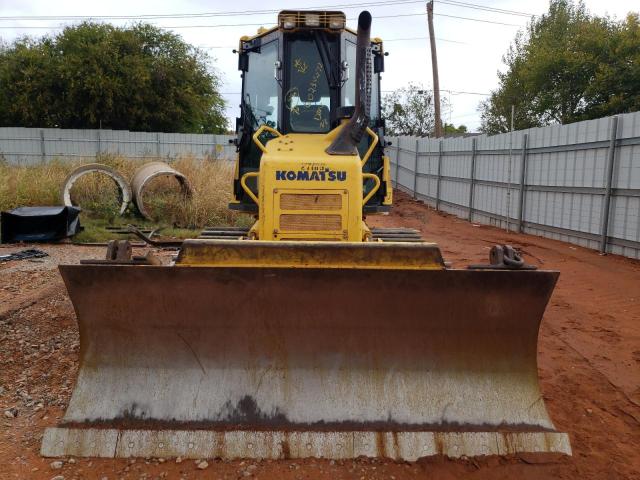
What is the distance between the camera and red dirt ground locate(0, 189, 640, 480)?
3.02 m

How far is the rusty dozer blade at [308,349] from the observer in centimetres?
328

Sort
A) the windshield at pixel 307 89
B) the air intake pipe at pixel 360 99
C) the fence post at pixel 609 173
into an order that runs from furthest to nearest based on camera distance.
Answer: the fence post at pixel 609 173 → the windshield at pixel 307 89 → the air intake pipe at pixel 360 99

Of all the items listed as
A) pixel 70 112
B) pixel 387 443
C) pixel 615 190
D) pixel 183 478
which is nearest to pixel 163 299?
pixel 183 478

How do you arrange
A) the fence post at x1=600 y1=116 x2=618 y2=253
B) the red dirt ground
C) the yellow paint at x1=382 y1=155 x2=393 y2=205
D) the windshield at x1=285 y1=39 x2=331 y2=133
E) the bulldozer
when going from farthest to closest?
1. the fence post at x1=600 y1=116 x2=618 y2=253
2. the yellow paint at x1=382 y1=155 x2=393 y2=205
3. the windshield at x1=285 y1=39 x2=331 y2=133
4. the bulldozer
5. the red dirt ground

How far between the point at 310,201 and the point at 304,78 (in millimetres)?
1487

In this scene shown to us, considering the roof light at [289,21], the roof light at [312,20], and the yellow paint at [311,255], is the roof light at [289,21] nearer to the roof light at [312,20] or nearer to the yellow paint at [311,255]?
the roof light at [312,20]

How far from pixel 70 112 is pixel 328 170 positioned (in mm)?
24059

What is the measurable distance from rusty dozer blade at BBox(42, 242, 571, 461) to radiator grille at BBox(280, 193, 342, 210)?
0.95 meters

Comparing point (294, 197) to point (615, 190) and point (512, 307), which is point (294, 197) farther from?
point (615, 190)

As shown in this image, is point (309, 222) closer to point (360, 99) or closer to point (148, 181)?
point (360, 99)

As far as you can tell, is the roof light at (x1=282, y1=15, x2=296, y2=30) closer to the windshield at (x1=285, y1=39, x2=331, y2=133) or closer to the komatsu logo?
the windshield at (x1=285, y1=39, x2=331, y2=133)

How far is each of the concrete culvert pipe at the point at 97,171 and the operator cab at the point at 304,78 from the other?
26.1ft

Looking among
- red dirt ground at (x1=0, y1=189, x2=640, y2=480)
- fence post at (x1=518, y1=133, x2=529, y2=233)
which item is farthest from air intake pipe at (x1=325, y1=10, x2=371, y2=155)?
fence post at (x1=518, y1=133, x2=529, y2=233)

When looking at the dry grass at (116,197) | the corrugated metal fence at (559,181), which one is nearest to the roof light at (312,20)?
the corrugated metal fence at (559,181)
